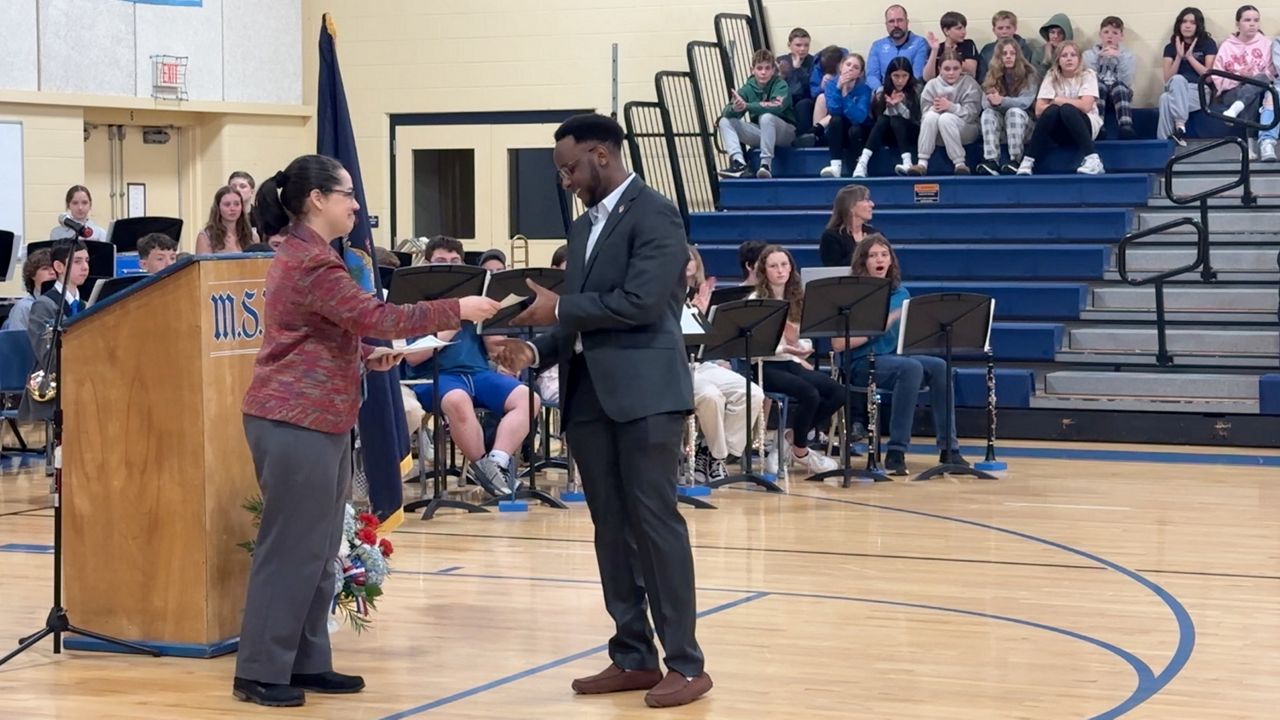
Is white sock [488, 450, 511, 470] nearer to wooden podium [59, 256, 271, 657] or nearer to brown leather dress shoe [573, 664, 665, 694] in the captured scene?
wooden podium [59, 256, 271, 657]

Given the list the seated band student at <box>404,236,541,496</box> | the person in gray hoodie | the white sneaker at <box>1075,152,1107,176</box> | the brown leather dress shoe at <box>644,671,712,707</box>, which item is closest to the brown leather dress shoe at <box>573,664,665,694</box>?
the brown leather dress shoe at <box>644,671,712,707</box>

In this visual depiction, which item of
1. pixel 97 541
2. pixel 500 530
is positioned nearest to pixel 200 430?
pixel 97 541

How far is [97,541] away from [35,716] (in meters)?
0.85

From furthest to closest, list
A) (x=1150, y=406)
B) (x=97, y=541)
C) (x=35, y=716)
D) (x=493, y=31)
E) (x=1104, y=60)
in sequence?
1. (x=493, y=31)
2. (x=1104, y=60)
3. (x=1150, y=406)
4. (x=97, y=541)
5. (x=35, y=716)

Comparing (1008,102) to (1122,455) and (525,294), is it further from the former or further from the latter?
(525,294)

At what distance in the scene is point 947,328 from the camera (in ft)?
33.0

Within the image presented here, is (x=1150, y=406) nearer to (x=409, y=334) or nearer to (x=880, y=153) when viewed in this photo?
(x=880, y=153)

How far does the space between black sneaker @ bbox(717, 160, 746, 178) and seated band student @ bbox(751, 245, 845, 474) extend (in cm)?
488

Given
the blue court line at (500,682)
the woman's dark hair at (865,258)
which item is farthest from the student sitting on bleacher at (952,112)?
the blue court line at (500,682)

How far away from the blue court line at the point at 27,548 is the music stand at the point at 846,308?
13.7ft

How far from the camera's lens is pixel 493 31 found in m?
17.0

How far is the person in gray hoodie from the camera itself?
1428cm

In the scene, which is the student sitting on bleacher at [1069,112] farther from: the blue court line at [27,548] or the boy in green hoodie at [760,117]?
the blue court line at [27,548]

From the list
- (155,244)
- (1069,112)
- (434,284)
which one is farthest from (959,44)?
(155,244)
